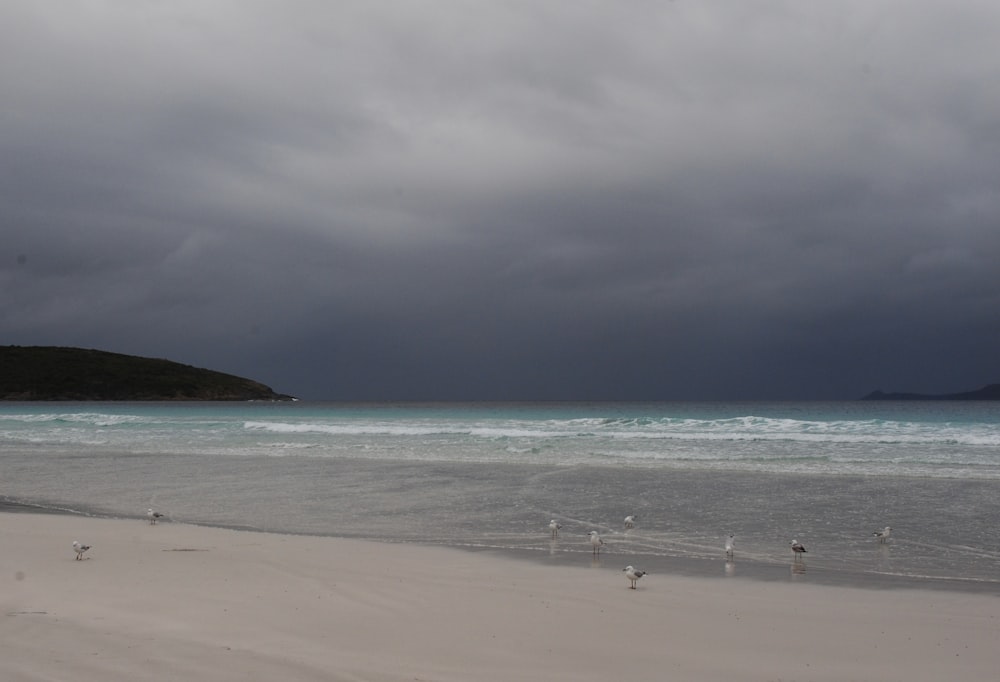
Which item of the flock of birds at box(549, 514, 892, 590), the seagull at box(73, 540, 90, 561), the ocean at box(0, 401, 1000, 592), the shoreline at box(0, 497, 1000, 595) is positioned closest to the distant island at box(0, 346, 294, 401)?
the ocean at box(0, 401, 1000, 592)

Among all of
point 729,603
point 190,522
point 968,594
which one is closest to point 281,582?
point 729,603

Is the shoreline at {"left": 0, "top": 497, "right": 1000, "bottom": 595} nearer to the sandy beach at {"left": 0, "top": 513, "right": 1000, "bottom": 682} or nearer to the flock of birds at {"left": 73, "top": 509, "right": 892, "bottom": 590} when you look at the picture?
the flock of birds at {"left": 73, "top": 509, "right": 892, "bottom": 590}

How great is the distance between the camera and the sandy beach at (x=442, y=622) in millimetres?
5648

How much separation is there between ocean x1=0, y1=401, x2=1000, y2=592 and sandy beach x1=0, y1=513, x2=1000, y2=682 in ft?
4.36

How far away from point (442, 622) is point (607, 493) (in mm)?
10297

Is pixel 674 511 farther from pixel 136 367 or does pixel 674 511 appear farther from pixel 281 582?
pixel 136 367

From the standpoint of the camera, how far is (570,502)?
15.5m

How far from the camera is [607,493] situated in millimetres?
16797

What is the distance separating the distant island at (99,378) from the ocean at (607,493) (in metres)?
75.9

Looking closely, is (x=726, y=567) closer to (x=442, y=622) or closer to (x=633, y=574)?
(x=633, y=574)

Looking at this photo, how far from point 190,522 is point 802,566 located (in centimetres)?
907

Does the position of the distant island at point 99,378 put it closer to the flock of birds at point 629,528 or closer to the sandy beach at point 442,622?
the flock of birds at point 629,528

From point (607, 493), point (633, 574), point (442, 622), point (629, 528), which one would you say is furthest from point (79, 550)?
point (607, 493)

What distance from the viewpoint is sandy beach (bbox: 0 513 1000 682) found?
5648mm
